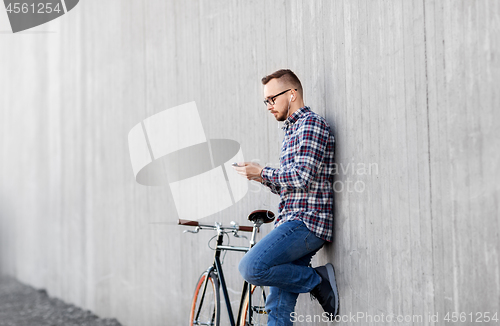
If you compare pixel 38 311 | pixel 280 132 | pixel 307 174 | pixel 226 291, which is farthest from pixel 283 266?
pixel 38 311

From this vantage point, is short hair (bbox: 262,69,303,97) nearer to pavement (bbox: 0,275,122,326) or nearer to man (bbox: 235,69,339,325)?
man (bbox: 235,69,339,325)

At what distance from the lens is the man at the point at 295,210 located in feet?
10.1

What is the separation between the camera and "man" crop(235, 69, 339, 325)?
121 inches

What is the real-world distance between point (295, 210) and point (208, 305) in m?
1.71

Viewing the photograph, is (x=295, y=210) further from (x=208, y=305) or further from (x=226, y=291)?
(x=208, y=305)

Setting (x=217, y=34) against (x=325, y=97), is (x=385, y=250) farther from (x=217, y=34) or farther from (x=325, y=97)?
(x=217, y=34)

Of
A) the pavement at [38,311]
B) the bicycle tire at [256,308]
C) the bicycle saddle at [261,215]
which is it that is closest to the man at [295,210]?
the bicycle saddle at [261,215]

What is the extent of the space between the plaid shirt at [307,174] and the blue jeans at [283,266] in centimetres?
9

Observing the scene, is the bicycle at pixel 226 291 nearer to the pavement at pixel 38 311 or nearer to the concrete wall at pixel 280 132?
the concrete wall at pixel 280 132

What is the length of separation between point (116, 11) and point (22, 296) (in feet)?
15.2

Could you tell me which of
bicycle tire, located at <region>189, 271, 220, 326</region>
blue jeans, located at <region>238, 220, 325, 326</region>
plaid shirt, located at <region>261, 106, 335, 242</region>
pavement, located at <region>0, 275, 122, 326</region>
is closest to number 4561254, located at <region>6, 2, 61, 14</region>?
pavement, located at <region>0, 275, 122, 326</region>

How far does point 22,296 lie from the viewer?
27.9 ft

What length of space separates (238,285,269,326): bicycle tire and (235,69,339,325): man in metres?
0.47

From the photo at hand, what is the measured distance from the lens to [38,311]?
23.9 feet
